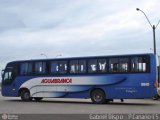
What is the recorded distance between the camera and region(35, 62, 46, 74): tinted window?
3088cm

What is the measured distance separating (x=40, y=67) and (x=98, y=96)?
478 centimetres

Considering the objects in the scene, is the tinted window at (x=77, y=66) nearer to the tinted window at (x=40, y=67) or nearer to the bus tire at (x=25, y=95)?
the tinted window at (x=40, y=67)

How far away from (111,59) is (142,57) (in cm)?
206

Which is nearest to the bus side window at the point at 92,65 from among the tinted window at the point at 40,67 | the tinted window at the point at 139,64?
the tinted window at the point at 139,64

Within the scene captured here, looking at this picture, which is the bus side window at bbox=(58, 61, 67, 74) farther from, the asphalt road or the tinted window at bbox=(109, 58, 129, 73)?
the tinted window at bbox=(109, 58, 129, 73)

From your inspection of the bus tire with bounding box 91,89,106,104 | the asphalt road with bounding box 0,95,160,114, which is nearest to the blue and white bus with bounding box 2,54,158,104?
the bus tire with bounding box 91,89,106,104

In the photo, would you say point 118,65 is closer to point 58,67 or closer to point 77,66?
point 77,66

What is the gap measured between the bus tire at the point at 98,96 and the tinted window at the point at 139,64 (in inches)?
104

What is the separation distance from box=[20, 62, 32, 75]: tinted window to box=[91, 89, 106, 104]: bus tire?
5.10m

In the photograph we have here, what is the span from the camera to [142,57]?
87.9ft

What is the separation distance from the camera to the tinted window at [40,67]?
30875 millimetres

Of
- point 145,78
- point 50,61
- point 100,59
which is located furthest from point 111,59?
point 50,61

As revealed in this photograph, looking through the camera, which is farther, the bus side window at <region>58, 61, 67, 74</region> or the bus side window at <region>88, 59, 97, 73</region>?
the bus side window at <region>58, 61, 67, 74</region>

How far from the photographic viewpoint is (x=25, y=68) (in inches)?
1256
